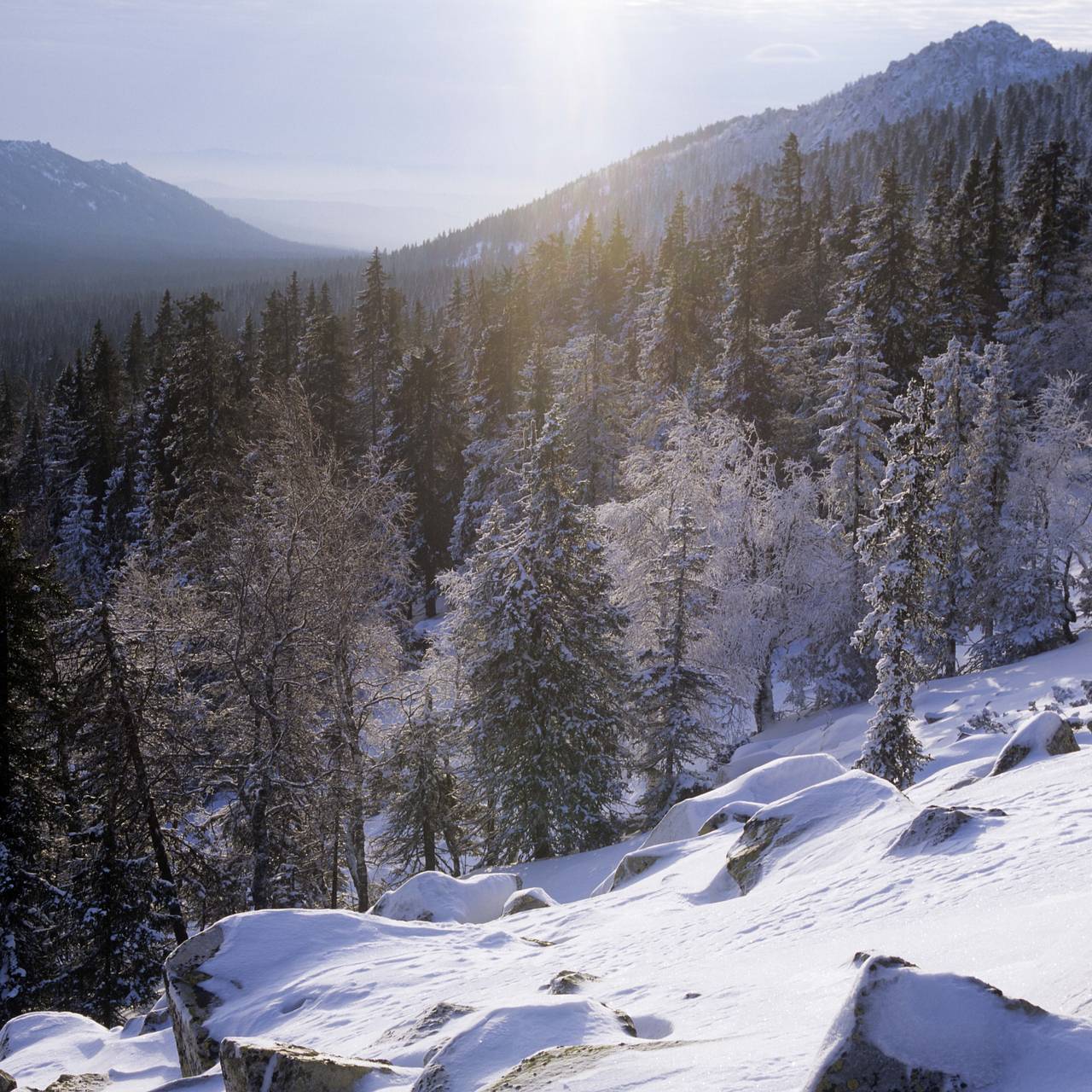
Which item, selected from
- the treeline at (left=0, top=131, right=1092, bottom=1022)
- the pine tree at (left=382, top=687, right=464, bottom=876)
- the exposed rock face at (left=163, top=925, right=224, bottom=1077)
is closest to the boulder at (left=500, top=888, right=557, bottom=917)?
the exposed rock face at (left=163, top=925, right=224, bottom=1077)

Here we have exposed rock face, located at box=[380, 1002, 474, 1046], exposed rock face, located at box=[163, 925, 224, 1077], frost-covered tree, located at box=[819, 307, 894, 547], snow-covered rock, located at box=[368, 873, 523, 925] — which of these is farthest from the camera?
frost-covered tree, located at box=[819, 307, 894, 547]

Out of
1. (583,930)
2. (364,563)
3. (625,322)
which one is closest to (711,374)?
(625,322)

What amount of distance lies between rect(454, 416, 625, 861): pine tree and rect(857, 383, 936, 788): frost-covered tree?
680 cm

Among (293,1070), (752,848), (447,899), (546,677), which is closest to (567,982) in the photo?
(293,1070)

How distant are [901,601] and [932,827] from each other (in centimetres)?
928

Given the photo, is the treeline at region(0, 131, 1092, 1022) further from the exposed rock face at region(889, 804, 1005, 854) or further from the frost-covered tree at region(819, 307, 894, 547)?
the exposed rock face at region(889, 804, 1005, 854)

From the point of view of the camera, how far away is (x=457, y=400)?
48219mm

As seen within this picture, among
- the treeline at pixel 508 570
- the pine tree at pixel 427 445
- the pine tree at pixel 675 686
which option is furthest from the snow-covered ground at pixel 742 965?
the pine tree at pixel 427 445

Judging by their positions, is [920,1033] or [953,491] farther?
[953,491]

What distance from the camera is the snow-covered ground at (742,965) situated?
14.1 ft

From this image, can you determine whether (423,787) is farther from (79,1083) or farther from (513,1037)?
(513,1037)

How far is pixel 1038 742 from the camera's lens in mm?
11617

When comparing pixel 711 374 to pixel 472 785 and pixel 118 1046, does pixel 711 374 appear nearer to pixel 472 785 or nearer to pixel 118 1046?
pixel 472 785

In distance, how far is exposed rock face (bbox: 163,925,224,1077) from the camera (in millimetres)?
9109
